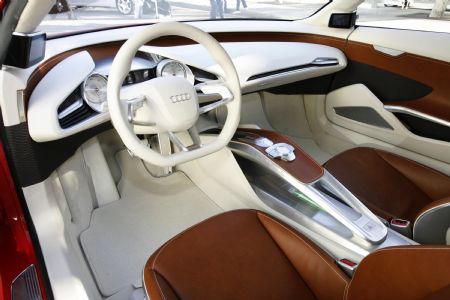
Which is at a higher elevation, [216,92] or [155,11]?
[155,11]

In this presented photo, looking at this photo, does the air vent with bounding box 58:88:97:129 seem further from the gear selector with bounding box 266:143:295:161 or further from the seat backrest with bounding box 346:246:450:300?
the seat backrest with bounding box 346:246:450:300

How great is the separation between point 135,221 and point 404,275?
1233mm

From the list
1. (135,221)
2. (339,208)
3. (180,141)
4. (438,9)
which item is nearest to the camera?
(180,141)

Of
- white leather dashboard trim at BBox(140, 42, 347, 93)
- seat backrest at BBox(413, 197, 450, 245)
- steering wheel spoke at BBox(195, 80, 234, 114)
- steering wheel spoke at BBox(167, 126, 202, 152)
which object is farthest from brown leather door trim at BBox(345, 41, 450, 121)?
steering wheel spoke at BBox(167, 126, 202, 152)

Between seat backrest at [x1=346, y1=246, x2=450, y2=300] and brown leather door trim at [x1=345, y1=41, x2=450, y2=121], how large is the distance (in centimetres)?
120

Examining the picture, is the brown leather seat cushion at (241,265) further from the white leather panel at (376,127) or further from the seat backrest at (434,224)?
the white leather panel at (376,127)

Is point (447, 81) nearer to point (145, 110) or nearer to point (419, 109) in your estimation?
point (419, 109)

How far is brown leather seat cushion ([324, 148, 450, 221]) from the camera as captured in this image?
1493 mm

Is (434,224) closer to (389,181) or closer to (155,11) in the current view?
(389,181)

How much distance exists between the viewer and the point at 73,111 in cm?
114

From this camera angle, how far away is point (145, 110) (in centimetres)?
Result: 103

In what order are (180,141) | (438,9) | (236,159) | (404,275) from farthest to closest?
(438,9), (236,159), (180,141), (404,275)

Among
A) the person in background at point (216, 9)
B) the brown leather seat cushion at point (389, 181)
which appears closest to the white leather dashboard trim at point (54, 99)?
the person in background at point (216, 9)

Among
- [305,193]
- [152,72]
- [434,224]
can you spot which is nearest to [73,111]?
[152,72]
